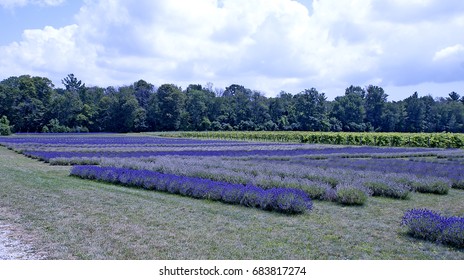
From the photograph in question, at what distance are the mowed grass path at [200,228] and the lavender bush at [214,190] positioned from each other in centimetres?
36

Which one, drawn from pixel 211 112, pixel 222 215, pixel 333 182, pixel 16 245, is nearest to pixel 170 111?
pixel 211 112

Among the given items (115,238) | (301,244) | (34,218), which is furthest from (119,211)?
(301,244)

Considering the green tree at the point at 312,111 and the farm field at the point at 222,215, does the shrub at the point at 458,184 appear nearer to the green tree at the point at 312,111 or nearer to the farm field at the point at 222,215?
the farm field at the point at 222,215

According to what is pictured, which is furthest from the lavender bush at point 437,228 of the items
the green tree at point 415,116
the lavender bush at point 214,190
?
the green tree at point 415,116

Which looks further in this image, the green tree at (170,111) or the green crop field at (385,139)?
the green tree at (170,111)

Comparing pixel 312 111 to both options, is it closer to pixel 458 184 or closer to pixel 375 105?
pixel 375 105

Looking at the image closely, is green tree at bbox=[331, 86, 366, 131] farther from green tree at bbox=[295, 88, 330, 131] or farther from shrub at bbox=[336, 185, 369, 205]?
shrub at bbox=[336, 185, 369, 205]

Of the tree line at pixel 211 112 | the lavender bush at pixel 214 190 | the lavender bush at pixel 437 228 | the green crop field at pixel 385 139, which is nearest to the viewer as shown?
the lavender bush at pixel 437 228

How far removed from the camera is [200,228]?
30.6 feet

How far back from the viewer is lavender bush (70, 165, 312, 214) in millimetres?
11297

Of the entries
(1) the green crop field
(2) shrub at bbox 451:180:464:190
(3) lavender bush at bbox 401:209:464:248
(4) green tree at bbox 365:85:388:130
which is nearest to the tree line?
(4) green tree at bbox 365:85:388:130

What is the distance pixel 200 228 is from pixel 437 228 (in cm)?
466

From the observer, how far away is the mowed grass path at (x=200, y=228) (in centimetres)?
757
